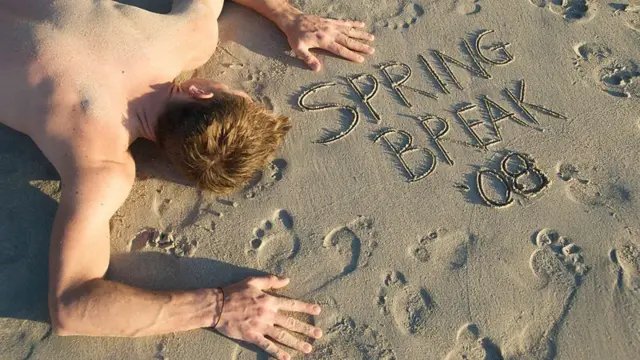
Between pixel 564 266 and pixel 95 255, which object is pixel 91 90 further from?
pixel 564 266

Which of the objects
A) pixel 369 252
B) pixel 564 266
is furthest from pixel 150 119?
pixel 564 266

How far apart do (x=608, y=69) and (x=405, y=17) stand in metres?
1.35

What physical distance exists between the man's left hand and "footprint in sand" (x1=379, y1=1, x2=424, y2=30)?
0.64 ft

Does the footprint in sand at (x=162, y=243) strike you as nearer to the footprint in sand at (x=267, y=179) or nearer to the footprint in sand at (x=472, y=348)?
the footprint in sand at (x=267, y=179)

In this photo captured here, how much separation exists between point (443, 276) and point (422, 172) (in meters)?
0.62

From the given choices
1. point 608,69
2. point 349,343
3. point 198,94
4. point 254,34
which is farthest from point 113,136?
point 608,69

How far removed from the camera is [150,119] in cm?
284

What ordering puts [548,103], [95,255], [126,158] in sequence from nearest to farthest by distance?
[95,255] → [126,158] → [548,103]

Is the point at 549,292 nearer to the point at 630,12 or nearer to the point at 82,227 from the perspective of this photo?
the point at 630,12

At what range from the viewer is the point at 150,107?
9.27 ft

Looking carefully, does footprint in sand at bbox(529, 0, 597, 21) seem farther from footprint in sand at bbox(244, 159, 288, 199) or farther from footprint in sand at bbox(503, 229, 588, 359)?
footprint in sand at bbox(244, 159, 288, 199)

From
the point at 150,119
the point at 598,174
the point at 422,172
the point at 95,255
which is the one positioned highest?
the point at 598,174

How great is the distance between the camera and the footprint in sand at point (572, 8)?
3.69m

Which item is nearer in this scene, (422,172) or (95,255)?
(95,255)
